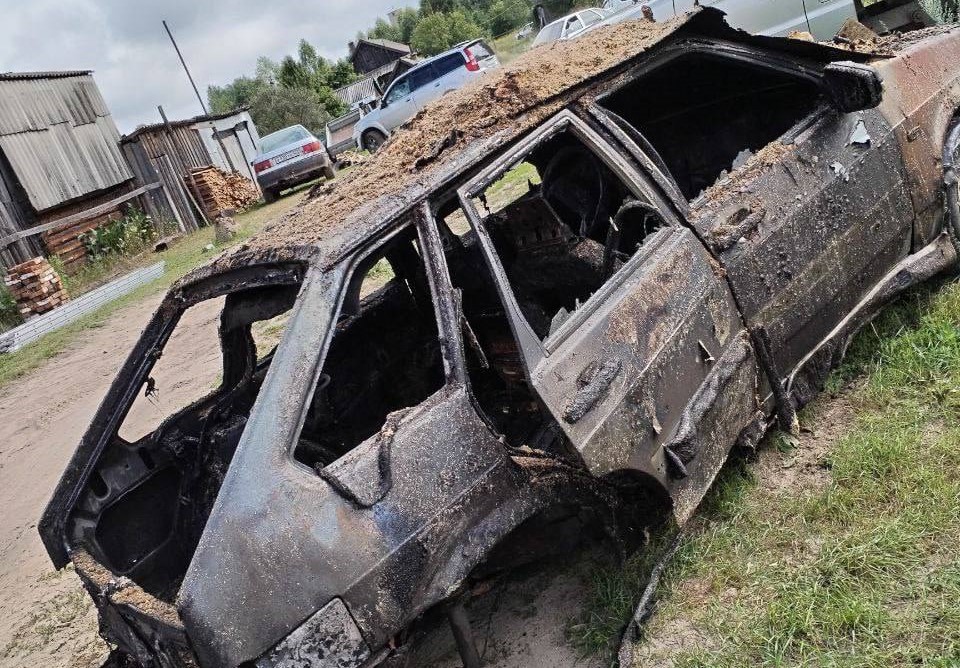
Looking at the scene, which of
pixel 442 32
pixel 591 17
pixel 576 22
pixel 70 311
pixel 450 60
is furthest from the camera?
pixel 442 32

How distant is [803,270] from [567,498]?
1.40 meters

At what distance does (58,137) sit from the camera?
1727 centimetres

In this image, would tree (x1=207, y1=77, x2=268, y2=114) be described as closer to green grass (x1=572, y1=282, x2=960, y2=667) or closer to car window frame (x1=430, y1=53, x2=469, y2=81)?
car window frame (x1=430, y1=53, x2=469, y2=81)

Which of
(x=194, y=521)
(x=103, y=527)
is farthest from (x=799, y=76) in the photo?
(x=103, y=527)

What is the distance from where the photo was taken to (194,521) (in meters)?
3.04

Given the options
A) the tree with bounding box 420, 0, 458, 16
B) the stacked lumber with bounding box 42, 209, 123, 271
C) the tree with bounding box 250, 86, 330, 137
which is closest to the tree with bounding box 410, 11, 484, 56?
the tree with bounding box 420, 0, 458, 16

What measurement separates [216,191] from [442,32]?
37.1 metres

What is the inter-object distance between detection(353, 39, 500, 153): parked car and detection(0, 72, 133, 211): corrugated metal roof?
245 inches

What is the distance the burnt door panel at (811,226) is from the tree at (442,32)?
167ft

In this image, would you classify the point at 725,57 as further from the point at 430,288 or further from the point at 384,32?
the point at 384,32

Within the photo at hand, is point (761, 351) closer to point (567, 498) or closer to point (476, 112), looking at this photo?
point (567, 498)

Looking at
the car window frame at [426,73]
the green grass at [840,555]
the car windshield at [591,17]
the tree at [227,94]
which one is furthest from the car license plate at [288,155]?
the tree at [227,94]

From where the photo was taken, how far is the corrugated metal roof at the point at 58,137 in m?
15.9

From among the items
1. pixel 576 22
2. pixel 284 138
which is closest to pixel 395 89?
pixel 284 138
